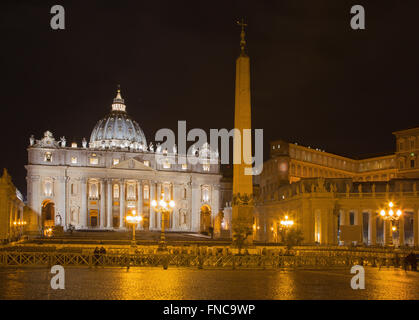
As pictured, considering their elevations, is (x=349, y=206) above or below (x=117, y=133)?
below

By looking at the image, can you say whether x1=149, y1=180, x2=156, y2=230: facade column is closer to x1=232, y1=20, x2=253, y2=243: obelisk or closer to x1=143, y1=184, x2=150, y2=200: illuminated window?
x1=143, y1=184, x2=150, y2=200: illuminated window

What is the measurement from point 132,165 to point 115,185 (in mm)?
4713

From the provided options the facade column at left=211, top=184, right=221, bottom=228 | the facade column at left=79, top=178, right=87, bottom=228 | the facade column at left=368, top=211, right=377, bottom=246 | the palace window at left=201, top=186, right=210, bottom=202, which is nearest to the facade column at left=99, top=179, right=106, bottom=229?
the facade column at left=79, top=178, right=87, bottom=228

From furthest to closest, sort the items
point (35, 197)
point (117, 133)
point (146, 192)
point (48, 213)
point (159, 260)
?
point (117, 133) < point (48, 213) < point (146, 192) < point (35, 197) < point (159, 260)

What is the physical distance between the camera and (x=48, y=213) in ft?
352

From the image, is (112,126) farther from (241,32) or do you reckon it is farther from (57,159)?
(241,32)

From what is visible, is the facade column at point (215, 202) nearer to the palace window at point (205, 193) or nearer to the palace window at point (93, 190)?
the palace window at point (205, 193)

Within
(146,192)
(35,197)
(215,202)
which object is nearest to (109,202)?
(146,192)

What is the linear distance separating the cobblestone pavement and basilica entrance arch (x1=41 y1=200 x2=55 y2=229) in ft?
253

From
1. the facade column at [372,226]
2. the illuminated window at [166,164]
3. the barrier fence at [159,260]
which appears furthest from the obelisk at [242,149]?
the illuminated window at [166,164]

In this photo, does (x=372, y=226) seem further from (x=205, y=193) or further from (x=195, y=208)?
(x=205, y=193)

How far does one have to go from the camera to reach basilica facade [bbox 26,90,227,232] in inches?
3880

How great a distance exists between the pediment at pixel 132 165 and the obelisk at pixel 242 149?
2826 inches
